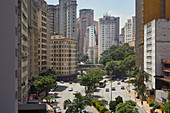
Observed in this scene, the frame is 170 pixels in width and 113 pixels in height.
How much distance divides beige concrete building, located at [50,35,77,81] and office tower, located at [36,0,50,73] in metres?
15.4

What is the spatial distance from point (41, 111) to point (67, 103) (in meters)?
4.95

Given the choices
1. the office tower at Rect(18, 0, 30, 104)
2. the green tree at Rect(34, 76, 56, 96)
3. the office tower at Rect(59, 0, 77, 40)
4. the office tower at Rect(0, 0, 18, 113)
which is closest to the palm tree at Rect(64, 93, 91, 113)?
the office tower at Rect(18, 0, 30, 104)

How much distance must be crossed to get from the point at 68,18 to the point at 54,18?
537 inches

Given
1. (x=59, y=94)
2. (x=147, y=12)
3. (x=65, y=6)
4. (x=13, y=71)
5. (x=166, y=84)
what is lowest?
(x=59, y=94)

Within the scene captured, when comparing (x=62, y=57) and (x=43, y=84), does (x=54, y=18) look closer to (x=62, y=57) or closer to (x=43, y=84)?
(x=62, y=57)

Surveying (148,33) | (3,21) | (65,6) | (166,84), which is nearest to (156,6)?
(148,33)

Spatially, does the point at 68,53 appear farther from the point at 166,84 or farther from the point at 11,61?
the point at 11,61

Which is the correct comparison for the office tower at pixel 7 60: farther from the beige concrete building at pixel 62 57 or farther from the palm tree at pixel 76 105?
the beige concrete building at pixel 62 57

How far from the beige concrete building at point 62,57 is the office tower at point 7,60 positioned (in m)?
89.9

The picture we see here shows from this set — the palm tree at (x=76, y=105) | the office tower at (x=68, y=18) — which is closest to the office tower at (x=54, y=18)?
the office tower at (x=68, y=18)

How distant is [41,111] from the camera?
33875mm

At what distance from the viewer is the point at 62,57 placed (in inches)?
4592

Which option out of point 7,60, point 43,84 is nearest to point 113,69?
point 43,84

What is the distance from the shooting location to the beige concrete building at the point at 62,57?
11631cm
